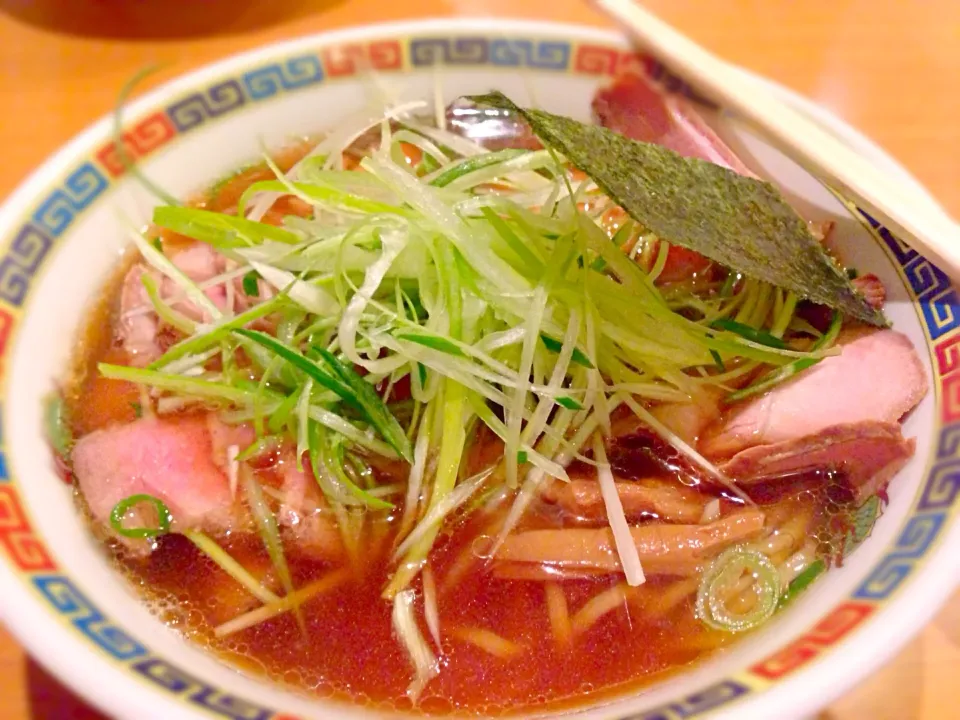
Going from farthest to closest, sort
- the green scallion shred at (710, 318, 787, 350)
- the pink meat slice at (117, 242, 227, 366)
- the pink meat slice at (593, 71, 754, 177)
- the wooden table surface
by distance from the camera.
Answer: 1. the wooden table surface
2. the pink meat slice at (593, 71, 754, 177)
3. the pink meat slice at (117, 242, 227, 366)
4. the green scallion shred at (710, 318, 787, 350)

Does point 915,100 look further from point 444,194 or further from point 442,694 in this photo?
point 442,694

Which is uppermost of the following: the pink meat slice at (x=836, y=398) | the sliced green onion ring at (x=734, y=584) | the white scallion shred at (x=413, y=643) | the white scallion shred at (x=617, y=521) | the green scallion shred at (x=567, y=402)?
the pink meat slice at (x=836, y=398)

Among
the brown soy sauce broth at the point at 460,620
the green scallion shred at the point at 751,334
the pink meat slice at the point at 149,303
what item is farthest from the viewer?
the pink meat slice at the point at 149,303

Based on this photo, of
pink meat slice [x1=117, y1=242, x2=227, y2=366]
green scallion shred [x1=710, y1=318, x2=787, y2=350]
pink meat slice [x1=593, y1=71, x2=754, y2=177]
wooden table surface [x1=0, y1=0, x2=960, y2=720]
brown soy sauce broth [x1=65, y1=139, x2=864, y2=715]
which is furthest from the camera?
wooden table surface [x1=0, y1=0, x2=960, y2=720]

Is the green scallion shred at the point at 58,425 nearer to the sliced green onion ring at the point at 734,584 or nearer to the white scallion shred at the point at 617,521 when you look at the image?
the white scallion shred at the point at 617,521

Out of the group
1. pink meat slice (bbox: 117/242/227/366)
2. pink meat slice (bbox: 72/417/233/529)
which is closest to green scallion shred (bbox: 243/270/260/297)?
pink meat slice (bbox: 117/242/227/366)

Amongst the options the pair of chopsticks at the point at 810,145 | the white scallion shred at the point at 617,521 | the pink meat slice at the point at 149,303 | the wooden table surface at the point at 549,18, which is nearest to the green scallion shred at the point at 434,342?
the white scallion shred at the point at 617,521

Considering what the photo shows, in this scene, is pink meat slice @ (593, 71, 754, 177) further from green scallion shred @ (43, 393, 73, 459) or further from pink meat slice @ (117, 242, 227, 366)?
green scallion shred @ (43, 393, 73, 459)
